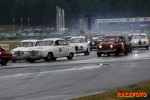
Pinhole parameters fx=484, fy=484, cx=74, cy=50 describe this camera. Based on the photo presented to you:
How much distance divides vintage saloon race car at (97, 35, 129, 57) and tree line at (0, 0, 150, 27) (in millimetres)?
102884

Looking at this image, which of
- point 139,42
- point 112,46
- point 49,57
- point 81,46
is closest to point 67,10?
point 139,42

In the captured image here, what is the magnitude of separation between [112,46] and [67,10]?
112 metres

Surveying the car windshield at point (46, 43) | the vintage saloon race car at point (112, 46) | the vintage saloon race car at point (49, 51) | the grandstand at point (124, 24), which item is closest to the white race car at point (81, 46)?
the vintage saloon race car at point (112, 46)

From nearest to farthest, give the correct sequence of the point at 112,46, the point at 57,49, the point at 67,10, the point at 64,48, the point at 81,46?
the point at 57,49 → the point at 64,48 → the point at 112,46 → the point at 81,46 → the point at 67,10

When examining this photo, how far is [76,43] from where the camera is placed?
140 feet

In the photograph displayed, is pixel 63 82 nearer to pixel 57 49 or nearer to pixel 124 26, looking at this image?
pixel 57 49

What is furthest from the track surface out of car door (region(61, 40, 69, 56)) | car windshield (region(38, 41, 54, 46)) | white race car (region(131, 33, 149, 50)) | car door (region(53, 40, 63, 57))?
white race car (region(131, 33, 149, 50))

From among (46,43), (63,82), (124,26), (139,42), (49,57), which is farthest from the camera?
(124,26)

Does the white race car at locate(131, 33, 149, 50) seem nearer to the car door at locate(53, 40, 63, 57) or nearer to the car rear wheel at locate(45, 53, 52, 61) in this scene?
the car door at locate(53, 40, 63, 57)

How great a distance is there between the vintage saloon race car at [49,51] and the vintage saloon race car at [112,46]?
2952 mm

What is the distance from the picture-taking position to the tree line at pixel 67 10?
141750 mm

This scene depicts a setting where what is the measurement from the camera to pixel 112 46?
36812mm

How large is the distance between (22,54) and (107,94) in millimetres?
19995

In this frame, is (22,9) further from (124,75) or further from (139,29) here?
(124,75)
